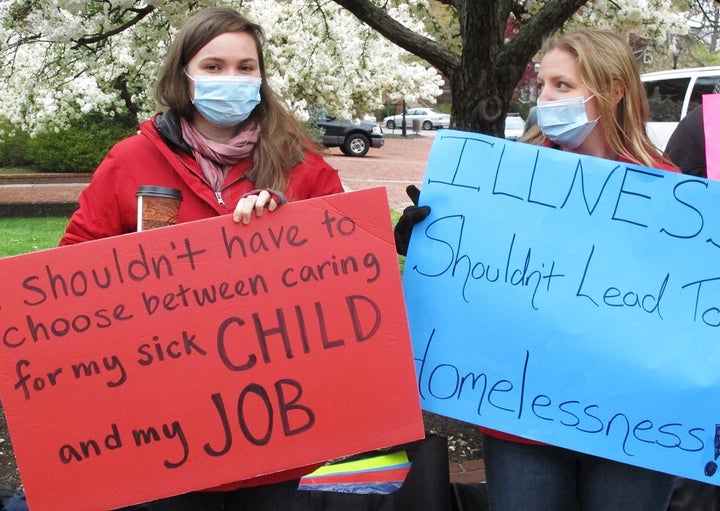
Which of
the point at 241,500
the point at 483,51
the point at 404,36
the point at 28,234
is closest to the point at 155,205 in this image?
the point at 241,500

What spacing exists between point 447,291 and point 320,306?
13.9 inches

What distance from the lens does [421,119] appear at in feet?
119

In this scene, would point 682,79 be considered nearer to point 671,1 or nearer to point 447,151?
point 671,1

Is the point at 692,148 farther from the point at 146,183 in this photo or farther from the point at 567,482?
the point at 146,183

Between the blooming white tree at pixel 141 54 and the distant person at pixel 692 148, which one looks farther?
the blooming white tree at pixel 141 54

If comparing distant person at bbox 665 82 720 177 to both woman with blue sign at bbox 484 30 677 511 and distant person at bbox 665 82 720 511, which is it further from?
woman with blue sign at bbox 484 30 677 511

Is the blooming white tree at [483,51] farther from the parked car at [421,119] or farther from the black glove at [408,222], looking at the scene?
the parked car at [421,119]

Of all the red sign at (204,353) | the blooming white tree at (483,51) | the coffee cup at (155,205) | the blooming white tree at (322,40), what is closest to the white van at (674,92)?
the blooming white tree at (322,40)

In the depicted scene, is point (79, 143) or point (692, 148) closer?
point (692, 148)

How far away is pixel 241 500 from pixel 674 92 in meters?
9.72

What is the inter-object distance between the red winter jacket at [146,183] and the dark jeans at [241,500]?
26.4 inches

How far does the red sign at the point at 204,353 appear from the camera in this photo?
1783 millimetres

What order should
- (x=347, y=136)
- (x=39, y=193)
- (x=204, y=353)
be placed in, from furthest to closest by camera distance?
(x=347, y=136), (x=39, y=193), (x=204, y=353)

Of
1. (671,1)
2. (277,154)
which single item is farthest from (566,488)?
(671,1)
